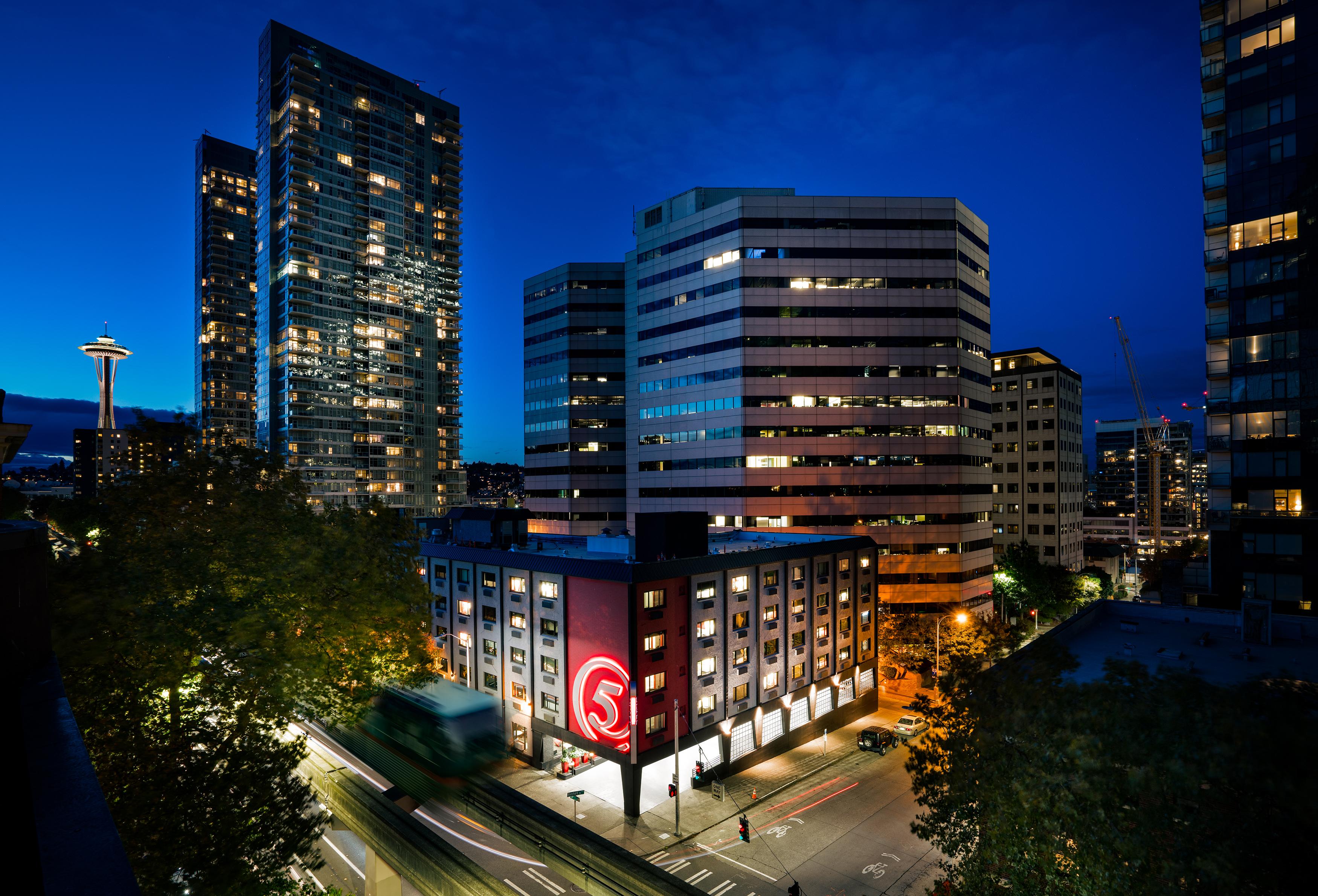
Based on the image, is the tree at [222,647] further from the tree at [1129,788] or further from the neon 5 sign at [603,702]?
the tree at [1129,788]

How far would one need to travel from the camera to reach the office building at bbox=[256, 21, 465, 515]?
475 ft

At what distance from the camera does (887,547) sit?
8056cm

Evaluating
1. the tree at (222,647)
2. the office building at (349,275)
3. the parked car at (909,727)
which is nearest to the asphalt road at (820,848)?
the parked car at (909,727)

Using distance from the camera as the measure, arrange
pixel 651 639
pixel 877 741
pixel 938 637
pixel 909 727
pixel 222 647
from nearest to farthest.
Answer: pixel 222 647 → pixel 651 639 → pixel 877 741 → pixel 909 727 → pixel 938 637

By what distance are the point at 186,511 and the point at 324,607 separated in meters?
7.78

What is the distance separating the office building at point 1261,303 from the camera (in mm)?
54219

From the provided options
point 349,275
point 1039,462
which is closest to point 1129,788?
point 1039,462

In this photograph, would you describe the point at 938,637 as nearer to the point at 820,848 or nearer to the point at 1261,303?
the point at 820,848

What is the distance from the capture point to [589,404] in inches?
4050

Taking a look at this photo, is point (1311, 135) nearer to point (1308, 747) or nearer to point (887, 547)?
point (887, 547)

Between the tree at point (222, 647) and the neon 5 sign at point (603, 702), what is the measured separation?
13.7 m

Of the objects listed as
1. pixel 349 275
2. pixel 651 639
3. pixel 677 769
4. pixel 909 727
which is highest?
pixel 349 275

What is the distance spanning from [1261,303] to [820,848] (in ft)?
204

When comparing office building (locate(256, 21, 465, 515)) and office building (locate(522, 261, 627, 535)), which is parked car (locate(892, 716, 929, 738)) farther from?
office building (locate(256, 21, 465, 515))
